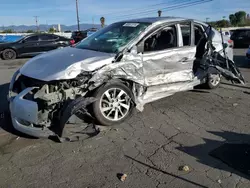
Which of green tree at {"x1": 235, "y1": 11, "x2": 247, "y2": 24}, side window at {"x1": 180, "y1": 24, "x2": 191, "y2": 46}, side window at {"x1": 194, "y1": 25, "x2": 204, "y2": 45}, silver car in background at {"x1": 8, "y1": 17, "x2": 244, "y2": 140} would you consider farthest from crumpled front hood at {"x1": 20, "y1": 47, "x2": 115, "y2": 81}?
green tree at {"x1": 235, "y1": 11, "x2": 247, "y2": 24}

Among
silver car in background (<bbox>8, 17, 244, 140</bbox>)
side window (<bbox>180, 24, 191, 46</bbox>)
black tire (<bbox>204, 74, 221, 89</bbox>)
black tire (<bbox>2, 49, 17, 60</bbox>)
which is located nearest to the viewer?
silver car in background (<bbox>8, 17, 244, 140</bbox>)

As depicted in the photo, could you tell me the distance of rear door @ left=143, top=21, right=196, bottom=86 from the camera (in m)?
5.04

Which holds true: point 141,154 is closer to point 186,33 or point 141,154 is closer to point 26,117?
point 26,117

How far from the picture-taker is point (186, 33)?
18.7ft

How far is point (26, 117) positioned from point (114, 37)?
231cm

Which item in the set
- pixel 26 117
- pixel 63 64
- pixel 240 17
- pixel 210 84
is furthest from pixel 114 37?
pixel 240 17

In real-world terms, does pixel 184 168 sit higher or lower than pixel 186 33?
lower

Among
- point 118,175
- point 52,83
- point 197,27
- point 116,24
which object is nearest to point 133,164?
point 118,175

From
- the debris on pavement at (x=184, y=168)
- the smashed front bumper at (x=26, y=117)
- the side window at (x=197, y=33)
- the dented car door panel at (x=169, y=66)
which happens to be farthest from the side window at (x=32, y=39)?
the debris on pavement at (x=184, y=168)

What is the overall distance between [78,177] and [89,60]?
1.92m

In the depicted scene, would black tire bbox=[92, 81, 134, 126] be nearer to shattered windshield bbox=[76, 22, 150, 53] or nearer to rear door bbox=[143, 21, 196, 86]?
rear door bbox=[143, 21, 196, 86]

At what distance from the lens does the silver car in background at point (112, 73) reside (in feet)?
13.2

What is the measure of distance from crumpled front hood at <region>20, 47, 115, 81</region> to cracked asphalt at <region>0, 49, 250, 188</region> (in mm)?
982

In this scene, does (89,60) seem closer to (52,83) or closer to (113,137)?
(52,83)
